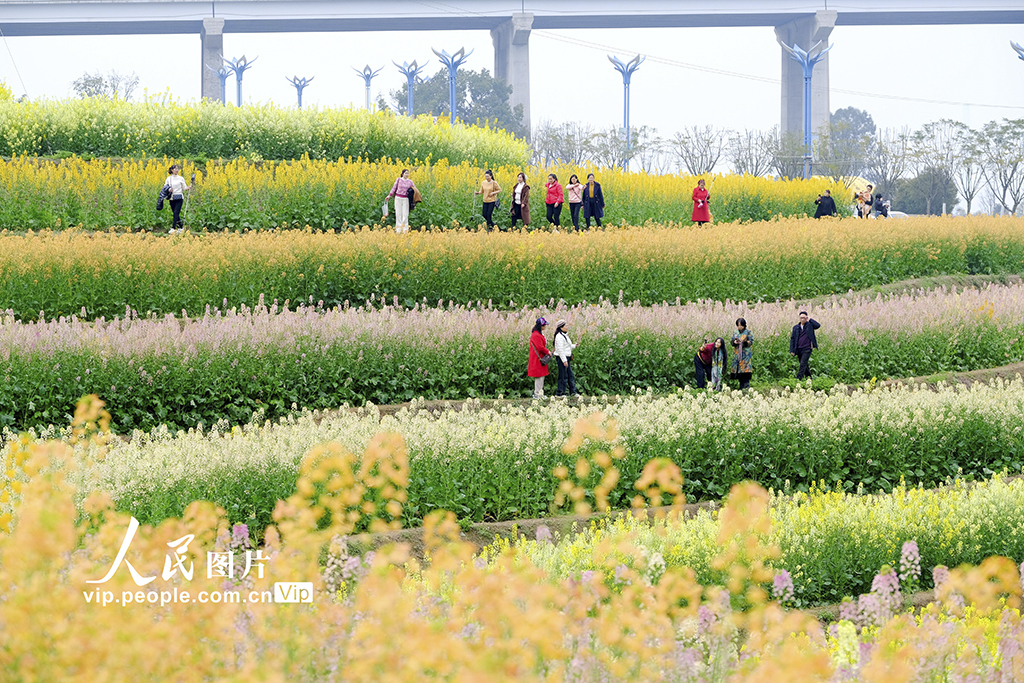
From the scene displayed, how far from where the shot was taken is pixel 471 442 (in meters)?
9.55

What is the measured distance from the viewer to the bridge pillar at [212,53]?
76.2m

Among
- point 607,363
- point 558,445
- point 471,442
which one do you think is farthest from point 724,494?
point 607,363

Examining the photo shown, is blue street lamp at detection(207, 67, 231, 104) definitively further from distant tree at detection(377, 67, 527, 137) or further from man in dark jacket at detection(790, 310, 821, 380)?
man in dark jacket at detection(790, 310, 821, 380)

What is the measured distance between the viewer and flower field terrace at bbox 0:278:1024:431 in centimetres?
1192

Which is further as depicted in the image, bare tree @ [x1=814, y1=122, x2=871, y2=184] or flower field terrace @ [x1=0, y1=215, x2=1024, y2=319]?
bare tree @ [x1=814, y1=122, x2=871, y2=184]

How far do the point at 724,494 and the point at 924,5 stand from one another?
3181 inches

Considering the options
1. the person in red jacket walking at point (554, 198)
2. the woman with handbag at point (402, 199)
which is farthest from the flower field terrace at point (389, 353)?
the person in red jacket walking at point (554, 198)

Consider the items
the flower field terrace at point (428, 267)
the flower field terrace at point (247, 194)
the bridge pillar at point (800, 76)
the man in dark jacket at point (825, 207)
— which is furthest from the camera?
the bridge pillar at point (800, 76)

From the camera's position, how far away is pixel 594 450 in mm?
9672

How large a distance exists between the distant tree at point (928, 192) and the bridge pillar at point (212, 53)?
152 feet

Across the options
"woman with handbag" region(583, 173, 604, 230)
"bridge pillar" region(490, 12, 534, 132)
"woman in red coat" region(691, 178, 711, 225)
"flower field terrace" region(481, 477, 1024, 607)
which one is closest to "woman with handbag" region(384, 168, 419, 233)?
"woman with handbag" region(583, 173, 604, 230)

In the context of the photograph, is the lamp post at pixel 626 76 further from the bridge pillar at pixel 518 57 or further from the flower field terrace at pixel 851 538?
the flower field terrace at pixel 851 538

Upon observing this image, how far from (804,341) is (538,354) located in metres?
3.96

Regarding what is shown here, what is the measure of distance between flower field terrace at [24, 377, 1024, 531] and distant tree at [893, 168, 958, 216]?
5486 centimetres
